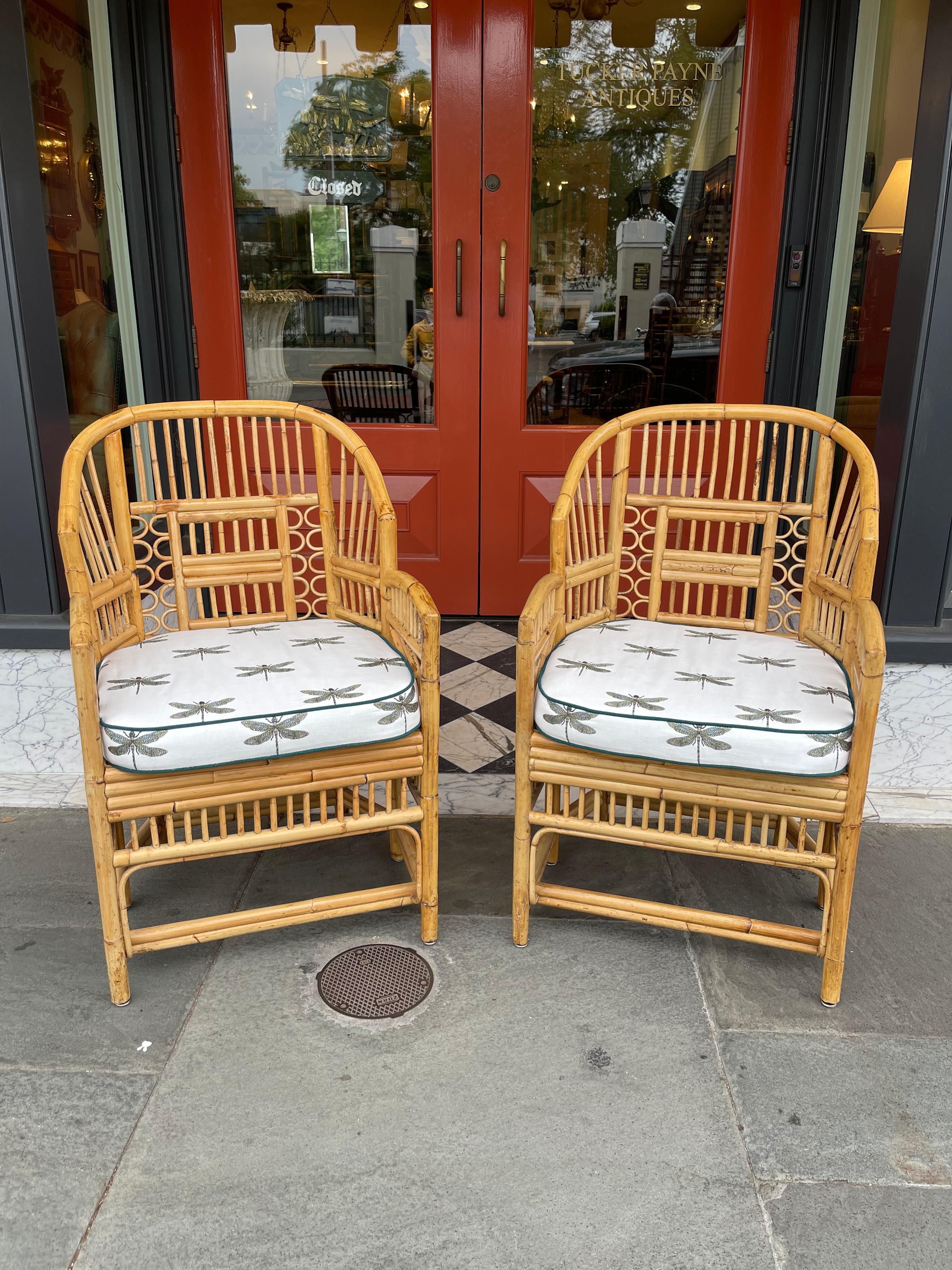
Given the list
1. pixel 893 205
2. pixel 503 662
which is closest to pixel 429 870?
pixel 503 662

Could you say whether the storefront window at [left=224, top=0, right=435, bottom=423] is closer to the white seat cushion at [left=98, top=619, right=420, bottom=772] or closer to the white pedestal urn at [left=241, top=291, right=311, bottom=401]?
the white pedestal urn at [left=241, top=291, right=311, bottom=401]

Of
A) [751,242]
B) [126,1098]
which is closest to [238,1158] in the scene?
[126,1098]

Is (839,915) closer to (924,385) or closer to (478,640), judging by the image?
(924,385)

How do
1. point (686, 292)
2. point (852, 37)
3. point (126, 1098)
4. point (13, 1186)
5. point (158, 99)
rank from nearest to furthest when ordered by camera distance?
point (13, 1186), point (126, 1098), point (852, 37), point (158, 99), point (686, 292)

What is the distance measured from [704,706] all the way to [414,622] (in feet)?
1.65

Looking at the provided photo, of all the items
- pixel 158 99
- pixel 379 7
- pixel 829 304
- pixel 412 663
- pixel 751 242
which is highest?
pixel 379 7

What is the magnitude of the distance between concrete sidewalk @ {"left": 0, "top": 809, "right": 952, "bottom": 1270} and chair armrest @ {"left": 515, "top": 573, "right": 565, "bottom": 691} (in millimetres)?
531

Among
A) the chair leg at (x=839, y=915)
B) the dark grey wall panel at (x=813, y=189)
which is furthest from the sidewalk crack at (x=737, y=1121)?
the dark grey wall panel at (x=813, y=189)

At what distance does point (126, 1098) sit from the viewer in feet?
4.50

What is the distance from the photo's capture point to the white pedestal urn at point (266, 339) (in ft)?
9.57

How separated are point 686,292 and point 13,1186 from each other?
2.70 meters

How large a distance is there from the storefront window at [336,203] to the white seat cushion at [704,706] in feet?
5.39

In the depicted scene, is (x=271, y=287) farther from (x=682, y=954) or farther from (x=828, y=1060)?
(x=828, y=1060)

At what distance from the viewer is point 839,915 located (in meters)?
1.52
